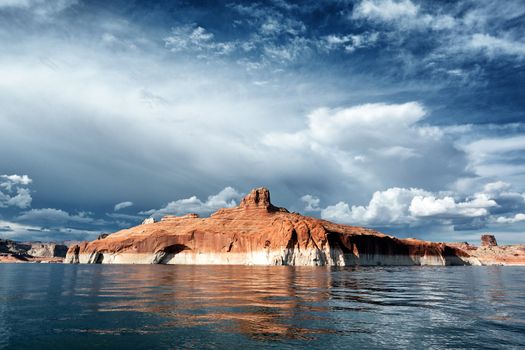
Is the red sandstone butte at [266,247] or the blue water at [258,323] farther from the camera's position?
the red sandstone butte at [266,247]

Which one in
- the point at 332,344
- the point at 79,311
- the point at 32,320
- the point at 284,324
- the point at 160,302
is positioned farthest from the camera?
the point at 160,302

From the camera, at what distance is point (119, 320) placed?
21.0 metres

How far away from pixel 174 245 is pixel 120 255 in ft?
104

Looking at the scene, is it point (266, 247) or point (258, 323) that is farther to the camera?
point (266, 247)

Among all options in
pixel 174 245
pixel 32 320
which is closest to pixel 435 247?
pixel 174 245

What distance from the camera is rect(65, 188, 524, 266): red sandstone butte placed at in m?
131

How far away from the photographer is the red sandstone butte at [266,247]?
429 feet

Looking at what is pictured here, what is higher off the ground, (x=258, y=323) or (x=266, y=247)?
(x=266, y=247)

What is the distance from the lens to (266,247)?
13912cm

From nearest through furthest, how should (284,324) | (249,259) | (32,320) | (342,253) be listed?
(284,324) → (32,320) → (342,253) → (249,259)

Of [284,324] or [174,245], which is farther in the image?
[174,245]

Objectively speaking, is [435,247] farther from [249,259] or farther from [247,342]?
[247,342]

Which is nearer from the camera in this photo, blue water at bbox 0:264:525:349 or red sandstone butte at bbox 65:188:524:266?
blue water at bbox 0:264:525:349

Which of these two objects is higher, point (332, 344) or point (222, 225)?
point (222, 225)
